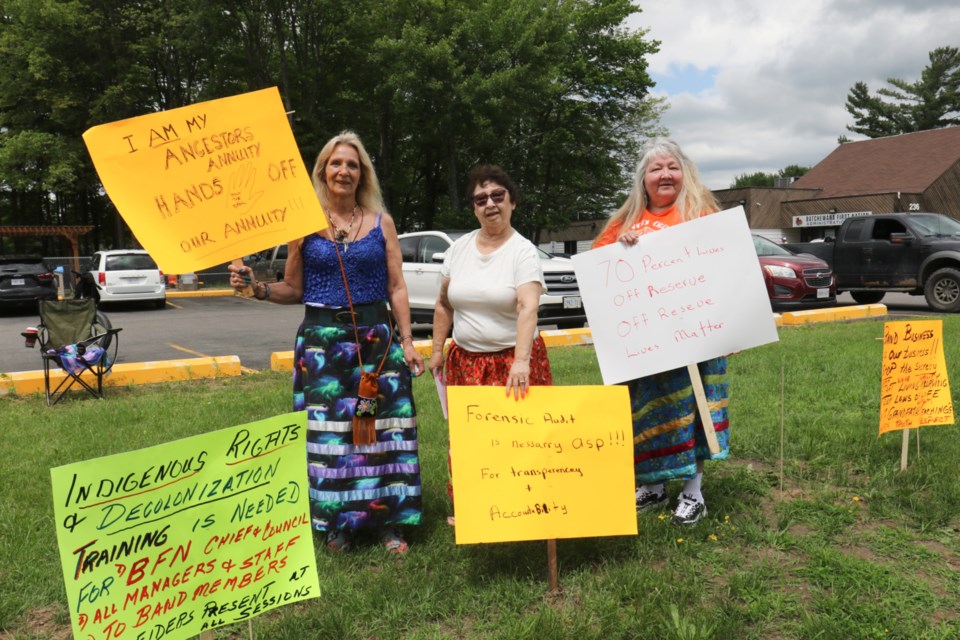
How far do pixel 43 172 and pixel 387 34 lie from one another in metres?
13.6

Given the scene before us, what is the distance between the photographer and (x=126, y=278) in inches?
690

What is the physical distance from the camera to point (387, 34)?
23641mm

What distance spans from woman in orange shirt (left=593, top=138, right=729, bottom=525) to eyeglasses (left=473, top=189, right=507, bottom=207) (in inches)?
21.0

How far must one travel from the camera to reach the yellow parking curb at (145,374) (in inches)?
279

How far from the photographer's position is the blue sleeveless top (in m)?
3.11

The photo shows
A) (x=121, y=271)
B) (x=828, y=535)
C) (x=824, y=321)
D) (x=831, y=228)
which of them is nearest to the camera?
(x=828, y=535)

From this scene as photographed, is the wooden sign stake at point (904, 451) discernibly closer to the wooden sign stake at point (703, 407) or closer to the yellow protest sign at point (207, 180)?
the wooden sign stake at point (703, 407)

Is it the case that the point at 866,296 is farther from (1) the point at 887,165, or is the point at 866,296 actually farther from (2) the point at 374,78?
(1) the point at 887,165

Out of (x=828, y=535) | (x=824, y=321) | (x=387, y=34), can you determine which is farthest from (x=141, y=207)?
(x=387, y=34)

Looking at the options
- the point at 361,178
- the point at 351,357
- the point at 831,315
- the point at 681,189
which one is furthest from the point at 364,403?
the point at 831,315

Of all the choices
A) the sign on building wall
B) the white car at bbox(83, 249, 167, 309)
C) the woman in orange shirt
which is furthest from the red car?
the sign on building wall

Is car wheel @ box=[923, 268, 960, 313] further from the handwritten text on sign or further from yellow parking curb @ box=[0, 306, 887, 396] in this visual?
the handwritten text on sign

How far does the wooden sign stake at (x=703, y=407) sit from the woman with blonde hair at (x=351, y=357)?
1306 millimetres

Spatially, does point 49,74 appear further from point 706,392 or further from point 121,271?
point 706,392
